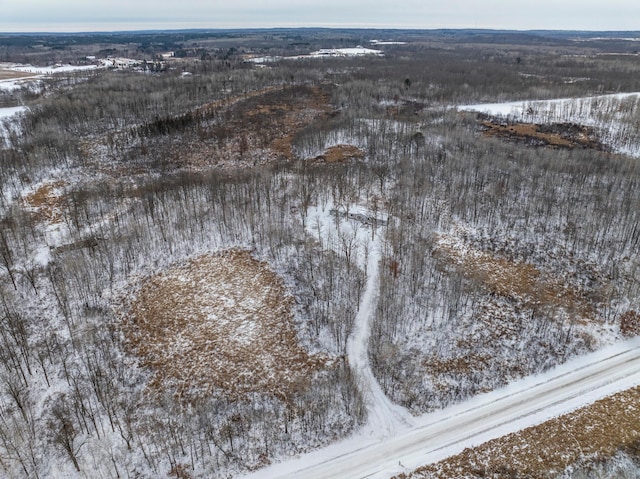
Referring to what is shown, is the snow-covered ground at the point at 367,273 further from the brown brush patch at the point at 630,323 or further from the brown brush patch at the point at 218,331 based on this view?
the brown brush patch at the point at 630,323

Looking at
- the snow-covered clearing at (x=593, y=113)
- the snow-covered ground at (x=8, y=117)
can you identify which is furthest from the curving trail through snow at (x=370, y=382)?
the snow-covered ground at (x=8, y=117)

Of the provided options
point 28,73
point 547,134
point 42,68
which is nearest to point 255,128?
point 547,134

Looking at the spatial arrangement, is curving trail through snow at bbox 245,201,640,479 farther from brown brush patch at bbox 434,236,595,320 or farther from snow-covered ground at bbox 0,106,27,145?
snow-covered ground at bbox 0,106,27,145

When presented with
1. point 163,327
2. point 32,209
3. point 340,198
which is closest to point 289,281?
point 163,327

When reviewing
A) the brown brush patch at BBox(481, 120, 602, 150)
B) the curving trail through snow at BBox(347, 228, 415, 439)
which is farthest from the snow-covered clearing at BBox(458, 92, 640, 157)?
the curving trail through snow at BBox(347, 228, 415, 439)

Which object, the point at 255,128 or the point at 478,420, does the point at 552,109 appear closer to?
the point at 255,128

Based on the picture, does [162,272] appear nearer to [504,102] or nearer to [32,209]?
[32,209]
